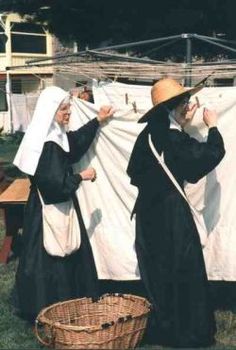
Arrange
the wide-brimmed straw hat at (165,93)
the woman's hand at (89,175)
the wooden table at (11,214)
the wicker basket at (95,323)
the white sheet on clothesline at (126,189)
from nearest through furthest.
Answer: the wicker basket at (95,323) → the wide-brimmed straw hat at (165,93) → the woman's hand at (89,175) → the white sheet on clothesline at (126,189) → the wooden table at (11,214)

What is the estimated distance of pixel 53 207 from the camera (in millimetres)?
4277

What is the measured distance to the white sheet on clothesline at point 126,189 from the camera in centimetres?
445

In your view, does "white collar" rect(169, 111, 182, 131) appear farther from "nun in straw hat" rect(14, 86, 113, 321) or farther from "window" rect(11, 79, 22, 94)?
"window" rect(11, 79, 22, 94)

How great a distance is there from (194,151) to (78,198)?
1.24 m

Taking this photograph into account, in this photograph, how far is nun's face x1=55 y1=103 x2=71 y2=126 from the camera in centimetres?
420

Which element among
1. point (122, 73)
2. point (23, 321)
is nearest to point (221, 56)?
point (122, 73)

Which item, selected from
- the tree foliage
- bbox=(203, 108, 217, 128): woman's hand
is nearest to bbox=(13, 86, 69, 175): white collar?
bbox=(203, 108, 217, 128): woman's hand

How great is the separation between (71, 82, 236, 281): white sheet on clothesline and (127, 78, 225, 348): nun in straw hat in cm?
48

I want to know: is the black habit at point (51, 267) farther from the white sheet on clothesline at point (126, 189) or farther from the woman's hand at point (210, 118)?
the woman's hand at point (210, 118)

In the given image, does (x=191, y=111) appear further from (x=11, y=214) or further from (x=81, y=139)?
(x=11, y=214)

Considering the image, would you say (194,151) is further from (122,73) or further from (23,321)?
(23,321)

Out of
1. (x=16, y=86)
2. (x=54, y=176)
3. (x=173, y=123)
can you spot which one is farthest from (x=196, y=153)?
(x=16, y=86)

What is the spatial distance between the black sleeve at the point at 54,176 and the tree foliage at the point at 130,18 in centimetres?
530

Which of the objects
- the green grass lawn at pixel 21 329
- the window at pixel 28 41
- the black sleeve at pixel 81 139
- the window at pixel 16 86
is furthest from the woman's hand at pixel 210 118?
the window at pixel 28 41
